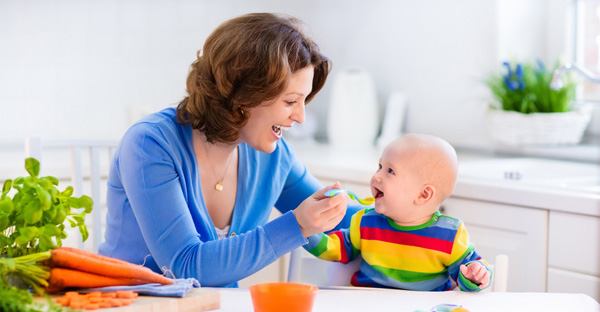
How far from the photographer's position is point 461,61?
2.82 m

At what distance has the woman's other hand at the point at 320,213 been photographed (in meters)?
1.32

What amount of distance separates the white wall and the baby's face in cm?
134

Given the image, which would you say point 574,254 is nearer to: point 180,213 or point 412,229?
point 412,229

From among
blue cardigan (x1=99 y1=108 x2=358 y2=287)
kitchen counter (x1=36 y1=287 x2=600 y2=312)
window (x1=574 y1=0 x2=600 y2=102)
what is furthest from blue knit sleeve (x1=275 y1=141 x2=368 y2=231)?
window (x1=574 y1=0 x2=600 y2=102)

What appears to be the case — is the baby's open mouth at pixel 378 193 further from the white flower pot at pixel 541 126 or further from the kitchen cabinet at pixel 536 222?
the white flower pot at pixel 541 126

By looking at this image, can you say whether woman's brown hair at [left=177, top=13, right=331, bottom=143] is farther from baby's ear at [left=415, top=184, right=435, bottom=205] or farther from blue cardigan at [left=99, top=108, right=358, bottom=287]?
baby's ear at [left=415, top=184, right=435, bottom=205]

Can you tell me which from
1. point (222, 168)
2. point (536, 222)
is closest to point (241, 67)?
point (222, 168)

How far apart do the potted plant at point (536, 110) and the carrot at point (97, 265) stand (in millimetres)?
1688

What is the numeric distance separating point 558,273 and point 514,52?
3.43 feet

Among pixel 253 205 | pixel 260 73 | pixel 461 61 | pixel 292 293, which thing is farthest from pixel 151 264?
pixel 461 61

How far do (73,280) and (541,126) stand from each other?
183cm

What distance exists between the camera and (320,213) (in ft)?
4.34

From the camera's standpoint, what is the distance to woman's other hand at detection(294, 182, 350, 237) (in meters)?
1.32

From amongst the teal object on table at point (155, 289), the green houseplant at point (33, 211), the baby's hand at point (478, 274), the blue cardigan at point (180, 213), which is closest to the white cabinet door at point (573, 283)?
the baby's hand at point (478, 274)
